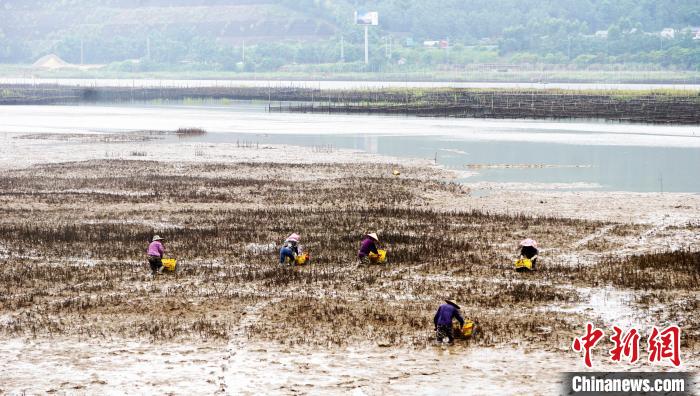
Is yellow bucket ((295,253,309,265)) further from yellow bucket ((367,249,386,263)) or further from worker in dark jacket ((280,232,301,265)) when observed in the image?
yellow bucket ((367,249,386,263))

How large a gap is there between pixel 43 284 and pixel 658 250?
17.4m

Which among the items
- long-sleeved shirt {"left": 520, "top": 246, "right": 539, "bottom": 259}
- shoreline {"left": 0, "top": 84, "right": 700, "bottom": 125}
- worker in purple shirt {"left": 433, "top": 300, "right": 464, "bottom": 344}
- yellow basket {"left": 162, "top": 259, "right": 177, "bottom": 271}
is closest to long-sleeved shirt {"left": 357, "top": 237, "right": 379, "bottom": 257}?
long-sleeved shirt {"left": 520, "top": 246, "right": 539, "bottom": 259}

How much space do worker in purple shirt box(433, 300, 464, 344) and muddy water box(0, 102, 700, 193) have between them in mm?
28993

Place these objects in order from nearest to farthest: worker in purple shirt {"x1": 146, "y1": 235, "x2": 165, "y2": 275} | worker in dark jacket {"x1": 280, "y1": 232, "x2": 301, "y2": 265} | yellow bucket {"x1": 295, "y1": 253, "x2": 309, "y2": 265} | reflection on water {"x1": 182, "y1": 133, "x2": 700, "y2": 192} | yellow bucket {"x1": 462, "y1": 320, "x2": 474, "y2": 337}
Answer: yellow bucket {"x1": 462, "y1": 320, "x2": 474, "y2": 337} < worker in purple shirt {"x1": 146, "y1": 235, "x2": 165, "y2": 275} < worker in dark jacket {"x1": 280, "y1": 232, "x2": 301, "y2": 265} < yellow bucket {"x1": 295, "y1": 253, "x2": 309, "y2": 265} < reflection on water {"x1": 182, "y1": 133, "x2": 700, "y2": 192}

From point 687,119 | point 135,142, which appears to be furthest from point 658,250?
point 687,119

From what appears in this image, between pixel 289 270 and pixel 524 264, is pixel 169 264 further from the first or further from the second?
pixel 524 264

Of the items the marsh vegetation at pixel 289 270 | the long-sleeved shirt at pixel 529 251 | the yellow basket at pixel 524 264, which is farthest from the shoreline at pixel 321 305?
the long-sleeved shirt at pixel 529 251

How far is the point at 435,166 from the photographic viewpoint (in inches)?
2151

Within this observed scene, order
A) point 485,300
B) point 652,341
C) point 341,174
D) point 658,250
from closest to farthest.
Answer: point 652,341, point 485,300, point 658,250, point 341,174

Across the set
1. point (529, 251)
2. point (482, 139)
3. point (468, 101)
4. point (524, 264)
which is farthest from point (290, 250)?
point (468, 101)

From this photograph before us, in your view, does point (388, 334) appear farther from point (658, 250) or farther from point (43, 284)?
point (658, 250)

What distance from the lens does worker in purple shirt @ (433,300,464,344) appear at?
18453 millimetres
